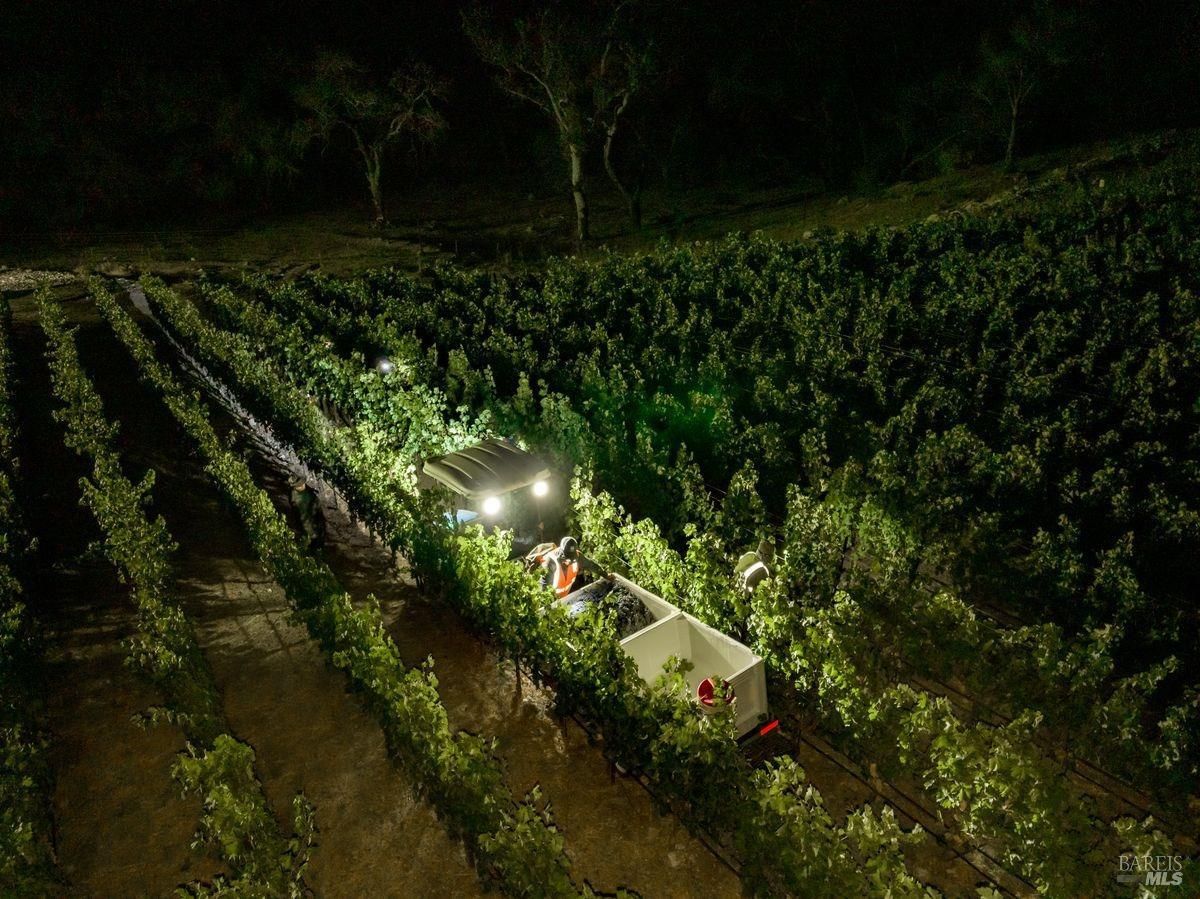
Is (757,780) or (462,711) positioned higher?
(757,780)

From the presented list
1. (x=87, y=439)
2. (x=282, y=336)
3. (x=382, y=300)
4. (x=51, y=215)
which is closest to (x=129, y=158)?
(x=51, y=215)

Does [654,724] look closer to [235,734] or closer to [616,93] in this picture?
[235,734]

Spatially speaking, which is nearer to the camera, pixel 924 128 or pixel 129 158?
pixel 924 128

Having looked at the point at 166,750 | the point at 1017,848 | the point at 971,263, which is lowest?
the point at 166,750

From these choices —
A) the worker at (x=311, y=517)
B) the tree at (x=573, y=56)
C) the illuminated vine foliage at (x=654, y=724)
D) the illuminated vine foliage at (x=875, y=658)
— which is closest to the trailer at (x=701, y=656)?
the illuminated vine foliage at (x=875, y=658)

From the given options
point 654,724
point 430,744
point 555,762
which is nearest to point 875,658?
point 654,724

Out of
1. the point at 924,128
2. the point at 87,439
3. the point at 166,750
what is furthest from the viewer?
the point at 924,128

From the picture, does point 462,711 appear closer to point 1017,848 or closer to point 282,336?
point 1017,848
